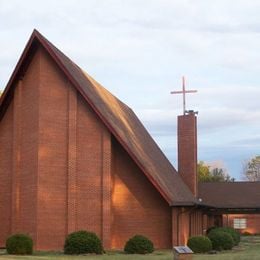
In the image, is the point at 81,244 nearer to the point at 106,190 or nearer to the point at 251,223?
the point at 106,190

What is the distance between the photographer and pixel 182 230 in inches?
1220

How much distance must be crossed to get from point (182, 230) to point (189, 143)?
399 inches

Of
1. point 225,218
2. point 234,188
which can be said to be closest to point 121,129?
point 234,188

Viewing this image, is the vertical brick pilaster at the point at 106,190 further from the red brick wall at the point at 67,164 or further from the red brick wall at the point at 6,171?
the red brick wall at the point at 6,171

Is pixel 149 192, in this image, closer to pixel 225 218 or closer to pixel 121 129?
pixel 121 129

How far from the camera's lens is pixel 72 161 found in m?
29.9

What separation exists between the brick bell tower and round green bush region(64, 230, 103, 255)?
13959 millimetres

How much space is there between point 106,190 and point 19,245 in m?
5.35

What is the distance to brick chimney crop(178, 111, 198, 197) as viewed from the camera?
40.0 m

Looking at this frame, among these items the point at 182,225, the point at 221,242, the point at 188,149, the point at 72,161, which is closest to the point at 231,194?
the point at 188,149

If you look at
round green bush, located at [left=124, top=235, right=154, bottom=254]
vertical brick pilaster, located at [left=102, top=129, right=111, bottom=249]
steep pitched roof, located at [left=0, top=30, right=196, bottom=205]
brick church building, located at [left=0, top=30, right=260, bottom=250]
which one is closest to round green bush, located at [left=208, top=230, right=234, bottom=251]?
brick church building, located at [left=0, top=30, right=260, bottom=250]

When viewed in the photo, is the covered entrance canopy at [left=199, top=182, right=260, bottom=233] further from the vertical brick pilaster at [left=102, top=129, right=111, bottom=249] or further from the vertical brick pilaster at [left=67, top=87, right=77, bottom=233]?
the vertical brick pilaster at [left=67, top=87, right=77, bottom=233]

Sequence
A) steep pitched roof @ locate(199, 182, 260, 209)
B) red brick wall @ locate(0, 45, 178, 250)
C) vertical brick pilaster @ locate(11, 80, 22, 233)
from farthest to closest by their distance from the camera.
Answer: steep pitched roof @ locate(199, 182, 260, 209), vertical brick pilaster @ locate(11, 80, 22, 233), red brick wall @ locate(0, 45, 178, 250)

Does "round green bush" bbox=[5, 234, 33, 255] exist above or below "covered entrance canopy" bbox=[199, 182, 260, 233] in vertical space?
below
